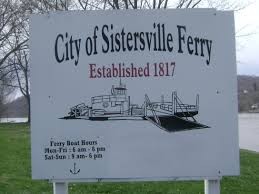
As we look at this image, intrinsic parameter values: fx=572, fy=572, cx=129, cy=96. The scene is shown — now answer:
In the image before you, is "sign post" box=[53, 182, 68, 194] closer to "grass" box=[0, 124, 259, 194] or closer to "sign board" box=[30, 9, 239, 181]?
"sign board" box=[30, 9, 239, 181]

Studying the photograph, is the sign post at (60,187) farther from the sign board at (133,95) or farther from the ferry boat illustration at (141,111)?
the ferry boat illustration at (141,111)

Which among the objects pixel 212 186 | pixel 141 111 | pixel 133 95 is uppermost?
pixel 133 95

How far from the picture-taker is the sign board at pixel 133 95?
5367 mm

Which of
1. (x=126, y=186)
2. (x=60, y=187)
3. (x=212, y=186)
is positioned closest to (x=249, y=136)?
(x=126, y=186)

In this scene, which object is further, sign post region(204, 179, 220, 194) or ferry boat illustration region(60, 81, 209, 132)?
sign post region(204, 179, 220, 194)

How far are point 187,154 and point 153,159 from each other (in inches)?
12.8

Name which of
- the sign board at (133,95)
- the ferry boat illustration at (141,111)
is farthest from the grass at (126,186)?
the ferry boat illustration at (141,111)

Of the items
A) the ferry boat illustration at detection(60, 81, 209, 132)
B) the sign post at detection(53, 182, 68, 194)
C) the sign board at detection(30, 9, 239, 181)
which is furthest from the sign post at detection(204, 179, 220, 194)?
the sign post at detection(53, 182, 68, 194)

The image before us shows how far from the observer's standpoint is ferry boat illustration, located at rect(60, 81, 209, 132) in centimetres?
533

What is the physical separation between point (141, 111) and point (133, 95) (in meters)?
0.17

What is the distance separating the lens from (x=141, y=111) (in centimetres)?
535

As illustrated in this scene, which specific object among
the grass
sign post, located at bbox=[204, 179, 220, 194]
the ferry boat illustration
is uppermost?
the ferry boat illustration

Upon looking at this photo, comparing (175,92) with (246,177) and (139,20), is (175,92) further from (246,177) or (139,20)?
(246,177)

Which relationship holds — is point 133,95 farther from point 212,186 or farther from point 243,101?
point 243,101
